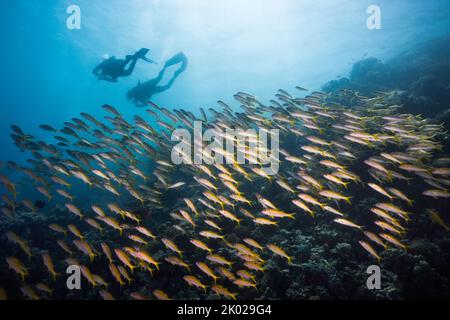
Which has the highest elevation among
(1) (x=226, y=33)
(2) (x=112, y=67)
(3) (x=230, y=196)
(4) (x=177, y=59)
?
(1) (x=226, y=33)

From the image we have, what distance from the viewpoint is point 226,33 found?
3694 cm

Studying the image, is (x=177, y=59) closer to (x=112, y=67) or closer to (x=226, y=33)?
(x=112, y=67)

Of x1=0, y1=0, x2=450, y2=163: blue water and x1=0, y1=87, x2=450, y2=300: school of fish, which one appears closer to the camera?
x1=0, y1=87, x2=450, y2=300: school of fish

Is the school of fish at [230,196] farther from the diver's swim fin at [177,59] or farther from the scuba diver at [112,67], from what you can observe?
the diver's swim fin at [177,59]

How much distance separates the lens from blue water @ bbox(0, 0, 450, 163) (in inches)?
1184

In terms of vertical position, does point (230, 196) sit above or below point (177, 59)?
below

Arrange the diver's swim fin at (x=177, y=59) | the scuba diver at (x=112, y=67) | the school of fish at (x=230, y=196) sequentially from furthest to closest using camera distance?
the diver's swim fin at (x=177, y=59) < the scuba diver at (x=112, y=67) < the school of fish at (x=230, y=196)

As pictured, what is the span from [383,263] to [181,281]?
523 cm

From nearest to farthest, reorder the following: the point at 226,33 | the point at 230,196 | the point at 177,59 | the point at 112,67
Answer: the point at 230,196, the point at 112,67, the point at 177,59, the point at 226,33

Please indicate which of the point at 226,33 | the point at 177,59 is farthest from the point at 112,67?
the point at 226,33

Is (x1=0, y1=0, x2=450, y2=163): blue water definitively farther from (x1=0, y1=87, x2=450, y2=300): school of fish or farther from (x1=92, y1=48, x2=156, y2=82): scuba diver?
(x1=0, y1=87, x2=450, y2=300): school of fish

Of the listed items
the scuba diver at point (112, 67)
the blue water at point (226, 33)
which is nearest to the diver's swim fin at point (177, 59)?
the scuba diver at point (112, 67)

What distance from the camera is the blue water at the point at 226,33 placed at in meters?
30.1

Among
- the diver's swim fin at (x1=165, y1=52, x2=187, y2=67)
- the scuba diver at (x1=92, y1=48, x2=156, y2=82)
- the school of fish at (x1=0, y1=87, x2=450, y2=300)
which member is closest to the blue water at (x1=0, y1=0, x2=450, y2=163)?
the diver's swim fin at (x1=165, y1=52, x2=187, y2=67)
